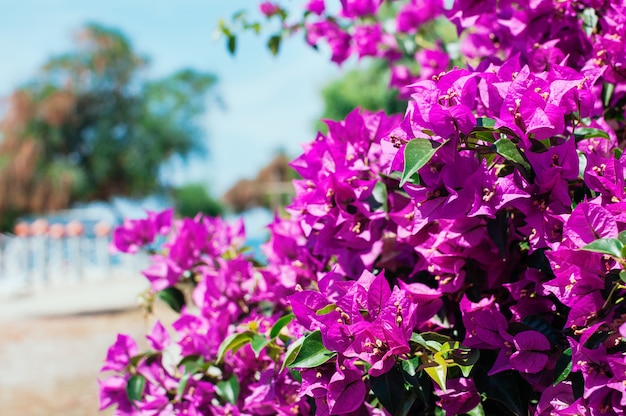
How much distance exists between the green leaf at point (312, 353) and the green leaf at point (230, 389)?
0.36m

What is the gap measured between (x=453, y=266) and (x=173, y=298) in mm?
696

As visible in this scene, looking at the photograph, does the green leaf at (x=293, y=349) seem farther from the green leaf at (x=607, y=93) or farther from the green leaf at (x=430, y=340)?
the green leaf at (x=607, y=93)

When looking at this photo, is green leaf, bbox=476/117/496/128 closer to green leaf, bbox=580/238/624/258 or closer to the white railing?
green leaf, bbox=580/238/624/258

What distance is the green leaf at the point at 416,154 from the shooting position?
0.75 meters

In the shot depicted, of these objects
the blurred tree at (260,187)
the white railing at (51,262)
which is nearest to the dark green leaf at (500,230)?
the white railing at (51,262)

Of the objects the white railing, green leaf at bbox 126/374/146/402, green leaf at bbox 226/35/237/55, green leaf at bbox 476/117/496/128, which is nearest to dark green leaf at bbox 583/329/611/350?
green leaf at bbox 476/117/496/128

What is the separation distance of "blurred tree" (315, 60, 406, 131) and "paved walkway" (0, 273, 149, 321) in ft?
17.8

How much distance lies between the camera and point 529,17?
3.97 ft

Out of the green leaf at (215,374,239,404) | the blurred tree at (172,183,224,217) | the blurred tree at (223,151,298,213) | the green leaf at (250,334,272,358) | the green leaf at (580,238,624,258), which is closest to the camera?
the green leaf at (580,238,624,258)

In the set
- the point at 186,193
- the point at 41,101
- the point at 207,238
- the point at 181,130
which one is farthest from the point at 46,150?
the point at 186,193

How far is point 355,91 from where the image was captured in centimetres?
1434

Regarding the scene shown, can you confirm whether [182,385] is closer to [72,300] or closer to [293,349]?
[293,349]

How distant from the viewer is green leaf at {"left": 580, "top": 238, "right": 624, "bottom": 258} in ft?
2.24

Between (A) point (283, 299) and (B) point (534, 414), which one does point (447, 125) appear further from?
(A) point (283, 299)
